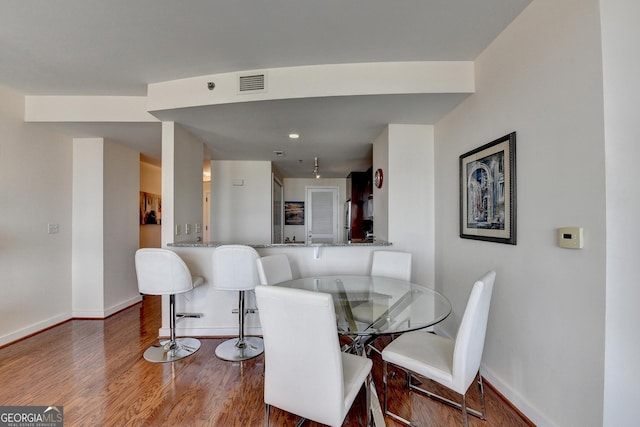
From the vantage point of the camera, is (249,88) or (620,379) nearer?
(620,379)

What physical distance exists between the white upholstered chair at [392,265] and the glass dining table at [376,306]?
6.0 inches

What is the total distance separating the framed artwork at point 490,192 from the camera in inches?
69.4

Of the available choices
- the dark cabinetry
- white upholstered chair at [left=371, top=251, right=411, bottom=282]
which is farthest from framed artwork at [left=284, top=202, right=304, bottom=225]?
white upholstered chair at [left=371, top=251, right=411, bottom=282]

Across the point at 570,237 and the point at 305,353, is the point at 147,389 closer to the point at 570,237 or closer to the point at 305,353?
the point at 305,353

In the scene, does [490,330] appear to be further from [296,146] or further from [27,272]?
[27,272]

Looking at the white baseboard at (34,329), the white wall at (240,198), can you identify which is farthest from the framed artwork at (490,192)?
the white baseboard at (34,329)

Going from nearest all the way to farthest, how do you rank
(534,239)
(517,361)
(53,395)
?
(534,239)
(517,361)
(53,395)

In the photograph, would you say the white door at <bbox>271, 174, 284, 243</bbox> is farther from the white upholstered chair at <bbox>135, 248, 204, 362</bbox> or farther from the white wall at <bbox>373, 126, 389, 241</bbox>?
the white upholstered chair at <bbox>135, 248, 204, 362</bbox>

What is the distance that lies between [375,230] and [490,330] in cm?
185

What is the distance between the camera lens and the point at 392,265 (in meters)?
2.65

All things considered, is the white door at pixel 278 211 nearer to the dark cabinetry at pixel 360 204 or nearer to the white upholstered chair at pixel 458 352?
the dark cabinetry at pixel 360 204

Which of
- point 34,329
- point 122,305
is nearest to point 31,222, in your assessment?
point 34,329

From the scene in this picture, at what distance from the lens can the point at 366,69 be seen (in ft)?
7.21

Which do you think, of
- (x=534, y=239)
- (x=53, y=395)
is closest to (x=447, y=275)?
(x=534, y=239)
